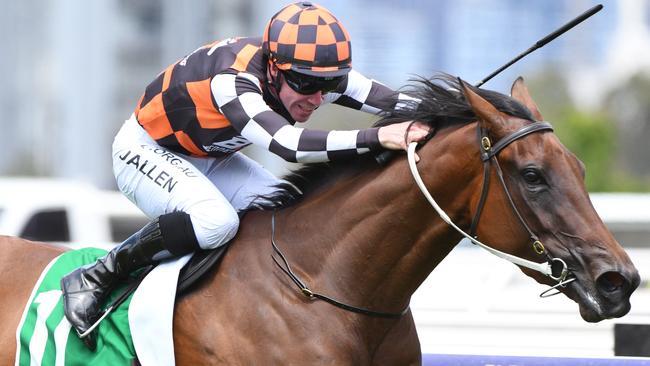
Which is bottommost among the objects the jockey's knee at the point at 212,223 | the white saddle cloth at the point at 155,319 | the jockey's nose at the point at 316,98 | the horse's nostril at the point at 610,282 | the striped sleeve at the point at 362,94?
the white saddle cloth at the point at 155,319

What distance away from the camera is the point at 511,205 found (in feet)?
12.3

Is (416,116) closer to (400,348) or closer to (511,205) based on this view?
(511,205)

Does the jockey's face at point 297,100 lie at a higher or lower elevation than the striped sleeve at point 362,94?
higher

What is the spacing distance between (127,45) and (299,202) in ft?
180

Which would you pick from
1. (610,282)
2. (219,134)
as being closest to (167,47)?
(219,134)

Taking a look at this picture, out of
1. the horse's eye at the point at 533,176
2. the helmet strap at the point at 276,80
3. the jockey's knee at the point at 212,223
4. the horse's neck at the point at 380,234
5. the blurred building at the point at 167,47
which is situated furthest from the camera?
the blurred building at the point at 167,47

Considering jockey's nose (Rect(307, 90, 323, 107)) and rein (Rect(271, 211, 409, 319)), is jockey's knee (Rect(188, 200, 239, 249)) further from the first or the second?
jockey's nose (Rect(307, 90, 323, 107))

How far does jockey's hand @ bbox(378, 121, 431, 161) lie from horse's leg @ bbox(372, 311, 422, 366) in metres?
0.65

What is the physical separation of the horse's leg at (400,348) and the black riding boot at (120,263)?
78 centimetres

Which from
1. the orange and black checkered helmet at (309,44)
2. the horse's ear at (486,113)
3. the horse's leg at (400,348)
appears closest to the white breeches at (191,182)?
the orange and black checkered helmet at (309,44)

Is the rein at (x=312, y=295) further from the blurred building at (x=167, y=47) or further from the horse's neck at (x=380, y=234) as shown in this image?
the blurred building at (x=167, y=47)

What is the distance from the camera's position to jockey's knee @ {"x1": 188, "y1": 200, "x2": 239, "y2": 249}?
4.15 m

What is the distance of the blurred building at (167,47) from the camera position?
51812 millimetres

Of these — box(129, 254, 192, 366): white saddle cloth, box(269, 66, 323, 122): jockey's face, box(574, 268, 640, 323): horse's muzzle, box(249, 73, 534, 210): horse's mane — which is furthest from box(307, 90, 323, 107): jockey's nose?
box(574, 268, 640, 323): horse's muzzle
